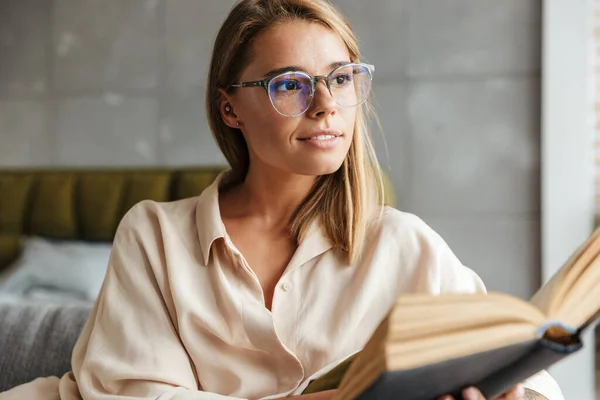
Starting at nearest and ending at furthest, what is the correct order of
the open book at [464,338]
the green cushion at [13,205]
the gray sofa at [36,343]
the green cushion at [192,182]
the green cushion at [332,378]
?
the open book at [464,338], the green cushion at [332,378], the gray sofa at [36,343], the green cushion at [192,182], the green cushion at [13,205]

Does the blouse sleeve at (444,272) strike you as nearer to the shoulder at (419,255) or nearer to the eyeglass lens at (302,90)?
the shoulder at (419,255)

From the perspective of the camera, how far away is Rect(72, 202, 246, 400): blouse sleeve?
4.32 feet

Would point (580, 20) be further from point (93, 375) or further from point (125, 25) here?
point (93, 375)

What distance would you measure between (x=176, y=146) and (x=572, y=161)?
196 centimetres

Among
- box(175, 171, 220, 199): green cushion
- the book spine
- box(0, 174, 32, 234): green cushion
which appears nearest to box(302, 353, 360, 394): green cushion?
the book spine

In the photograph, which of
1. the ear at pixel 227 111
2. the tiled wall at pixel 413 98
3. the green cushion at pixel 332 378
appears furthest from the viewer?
the tiled wall at pixel 413 98

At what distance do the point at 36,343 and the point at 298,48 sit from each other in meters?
0.96

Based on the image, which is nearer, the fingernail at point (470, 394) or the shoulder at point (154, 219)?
the fingernail at point (470, 394)

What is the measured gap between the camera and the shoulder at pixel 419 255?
4.66 ft

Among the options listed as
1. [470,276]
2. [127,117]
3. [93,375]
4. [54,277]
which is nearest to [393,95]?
[127,117]

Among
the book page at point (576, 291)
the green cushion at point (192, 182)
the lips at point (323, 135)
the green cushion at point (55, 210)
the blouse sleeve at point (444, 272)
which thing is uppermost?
the lips at point (323, 135)

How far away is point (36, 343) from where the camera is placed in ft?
6.03

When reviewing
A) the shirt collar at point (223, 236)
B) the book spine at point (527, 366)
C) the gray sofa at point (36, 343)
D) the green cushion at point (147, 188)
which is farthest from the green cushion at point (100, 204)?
the book spine at point (527, 366)

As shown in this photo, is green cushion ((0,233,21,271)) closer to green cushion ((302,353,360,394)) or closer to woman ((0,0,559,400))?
woman ((0,0,559,400))
